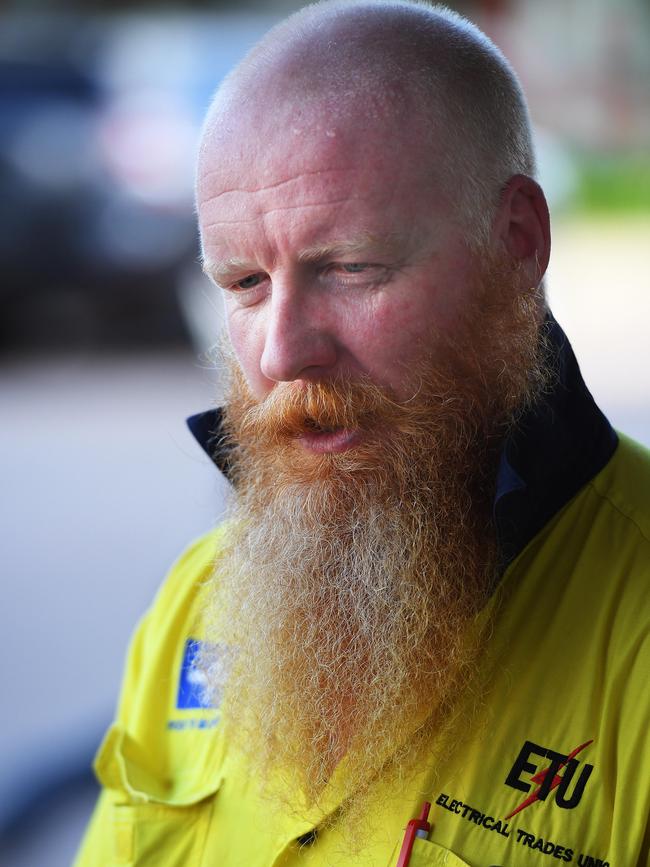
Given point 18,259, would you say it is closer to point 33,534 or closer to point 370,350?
point 33,534

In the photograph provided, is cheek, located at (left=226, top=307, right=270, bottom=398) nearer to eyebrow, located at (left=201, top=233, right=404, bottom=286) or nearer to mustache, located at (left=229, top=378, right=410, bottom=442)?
mustache, located at (left=229, top=378, right=410, bottom=442)

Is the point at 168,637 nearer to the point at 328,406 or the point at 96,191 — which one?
the point at 328,406

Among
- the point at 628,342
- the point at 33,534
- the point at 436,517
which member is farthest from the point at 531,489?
the point at 628,342

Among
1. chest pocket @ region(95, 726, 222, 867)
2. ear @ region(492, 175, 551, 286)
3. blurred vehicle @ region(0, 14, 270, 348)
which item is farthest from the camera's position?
blurred vehicle @ region(0, 14, 270, 348)

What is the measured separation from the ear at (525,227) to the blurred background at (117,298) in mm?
642

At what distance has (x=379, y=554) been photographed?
172cm

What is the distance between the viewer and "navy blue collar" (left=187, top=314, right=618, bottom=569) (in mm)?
1626

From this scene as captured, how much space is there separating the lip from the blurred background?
0.35m

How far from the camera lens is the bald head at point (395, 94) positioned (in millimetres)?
1646

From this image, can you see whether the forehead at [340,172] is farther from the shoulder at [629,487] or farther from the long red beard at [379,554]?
the shoulder at [629,487]

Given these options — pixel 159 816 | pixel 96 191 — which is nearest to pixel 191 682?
pixel 159 816

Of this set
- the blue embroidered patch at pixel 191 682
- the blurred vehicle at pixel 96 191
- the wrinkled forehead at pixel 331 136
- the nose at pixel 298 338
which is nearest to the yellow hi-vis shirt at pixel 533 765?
the blue embroidered patch at pixel 191 682

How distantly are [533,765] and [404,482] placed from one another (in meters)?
0.44

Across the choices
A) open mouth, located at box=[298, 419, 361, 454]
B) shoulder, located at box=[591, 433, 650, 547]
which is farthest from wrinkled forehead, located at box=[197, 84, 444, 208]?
shoulder, located at box=[591, 433, 650, 547]
